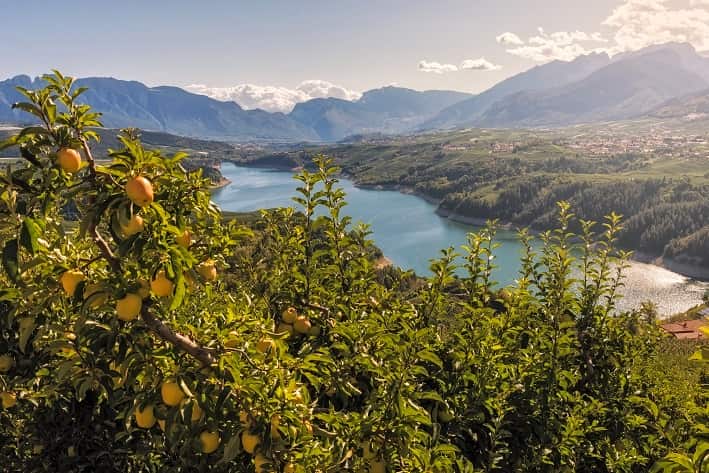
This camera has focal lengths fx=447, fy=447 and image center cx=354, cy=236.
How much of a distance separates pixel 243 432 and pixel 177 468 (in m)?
1.47

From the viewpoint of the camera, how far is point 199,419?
9.25 feet

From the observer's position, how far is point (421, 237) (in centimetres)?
10481

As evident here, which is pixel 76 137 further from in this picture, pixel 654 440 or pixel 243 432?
pixel 654 440

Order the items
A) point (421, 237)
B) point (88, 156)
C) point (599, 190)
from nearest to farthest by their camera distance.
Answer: point (88, 156)
point (421, 237)
point (599, 190)

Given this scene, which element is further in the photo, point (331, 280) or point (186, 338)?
point (331, 280)

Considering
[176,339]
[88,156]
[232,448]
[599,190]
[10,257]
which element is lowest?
[599,190]

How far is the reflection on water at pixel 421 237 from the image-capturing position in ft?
243

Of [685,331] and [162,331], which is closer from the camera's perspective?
[162,331]

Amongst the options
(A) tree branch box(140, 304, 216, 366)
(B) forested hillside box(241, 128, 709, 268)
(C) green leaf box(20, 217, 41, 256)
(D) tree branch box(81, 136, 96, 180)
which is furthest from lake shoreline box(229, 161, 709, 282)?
(C) green leaf box(20, 217, 41, 256)

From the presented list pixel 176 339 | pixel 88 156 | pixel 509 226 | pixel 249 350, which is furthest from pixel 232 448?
pixel 509 226

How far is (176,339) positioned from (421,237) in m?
103

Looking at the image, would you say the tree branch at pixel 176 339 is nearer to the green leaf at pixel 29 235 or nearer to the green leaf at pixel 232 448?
the green leaf at pixel 232 448

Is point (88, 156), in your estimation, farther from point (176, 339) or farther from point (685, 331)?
point (685, 331)

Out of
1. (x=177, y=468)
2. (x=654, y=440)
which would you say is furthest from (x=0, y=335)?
(x=654, y=440)
